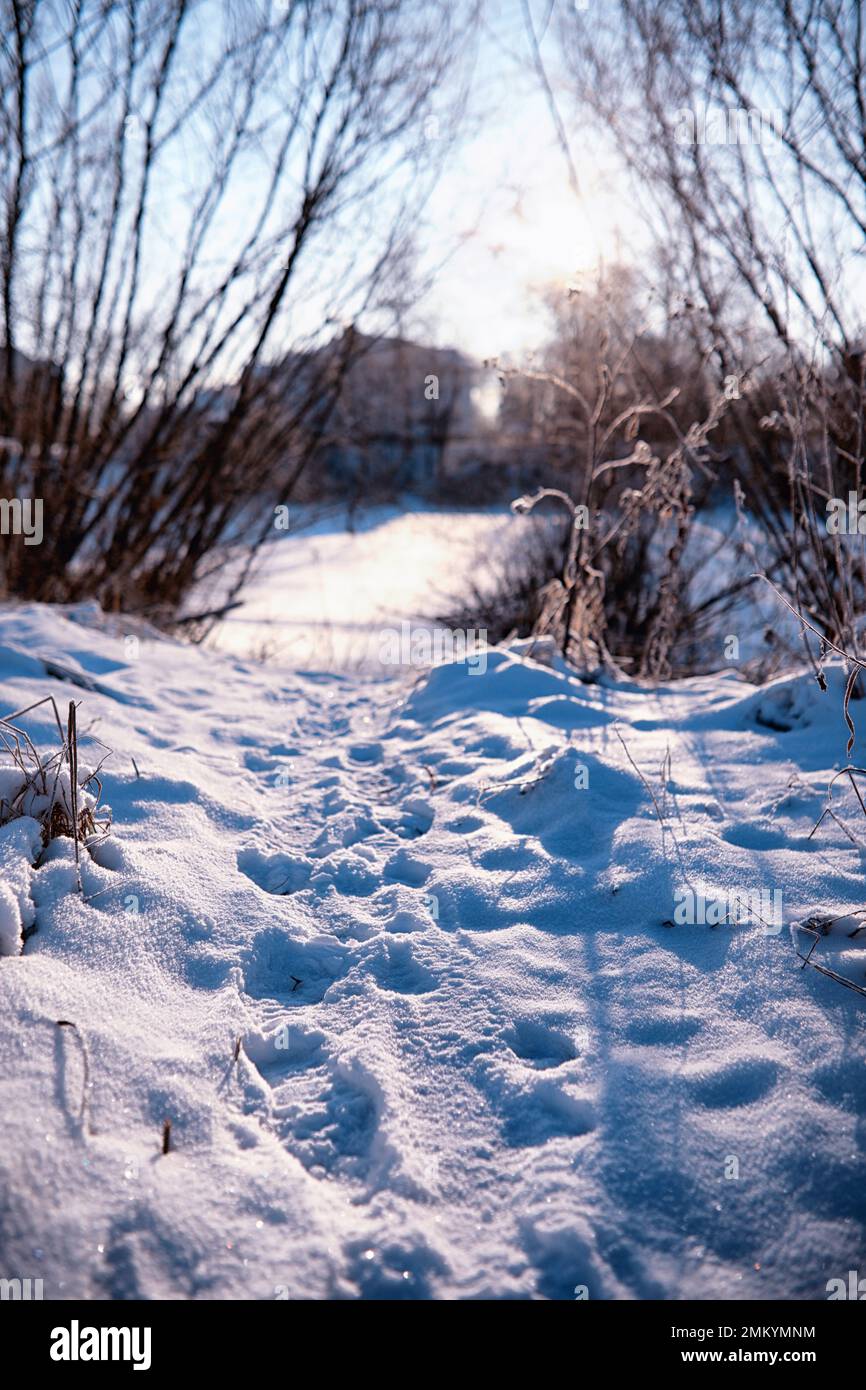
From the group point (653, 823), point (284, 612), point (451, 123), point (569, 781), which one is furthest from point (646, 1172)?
point (284, 612)

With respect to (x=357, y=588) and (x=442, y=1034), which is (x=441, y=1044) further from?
(x=357, y=588)

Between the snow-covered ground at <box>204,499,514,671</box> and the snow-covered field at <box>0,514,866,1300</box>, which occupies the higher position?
the snow-covered ground at <box>204,499,514,671</box>

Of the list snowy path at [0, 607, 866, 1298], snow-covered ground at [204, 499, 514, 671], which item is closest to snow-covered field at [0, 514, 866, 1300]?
snowy path at [0, 607, 866, 1298]

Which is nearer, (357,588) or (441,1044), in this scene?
(441,1044)

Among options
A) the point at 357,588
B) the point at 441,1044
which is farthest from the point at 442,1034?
the point at 357,588

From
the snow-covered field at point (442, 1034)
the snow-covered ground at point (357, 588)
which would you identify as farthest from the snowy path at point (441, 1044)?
the snow-covered ground at point (357, 588)

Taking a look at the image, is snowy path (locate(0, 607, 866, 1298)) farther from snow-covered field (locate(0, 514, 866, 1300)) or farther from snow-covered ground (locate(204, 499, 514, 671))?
snow-covered ground (locate(204, 499, 514, 671))

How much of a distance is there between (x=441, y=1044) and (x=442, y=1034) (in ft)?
0.08

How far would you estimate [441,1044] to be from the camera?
1.40 meters

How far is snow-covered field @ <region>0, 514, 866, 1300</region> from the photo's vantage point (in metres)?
1.03

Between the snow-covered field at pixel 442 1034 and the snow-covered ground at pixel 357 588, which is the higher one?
the snow-covered ground at pixel 357 588

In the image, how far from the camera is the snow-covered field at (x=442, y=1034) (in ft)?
3.37

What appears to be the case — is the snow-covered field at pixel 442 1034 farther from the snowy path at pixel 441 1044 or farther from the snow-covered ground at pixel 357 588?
the snow-covered ground at pixel 357 588

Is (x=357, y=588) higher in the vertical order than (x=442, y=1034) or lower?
higher
